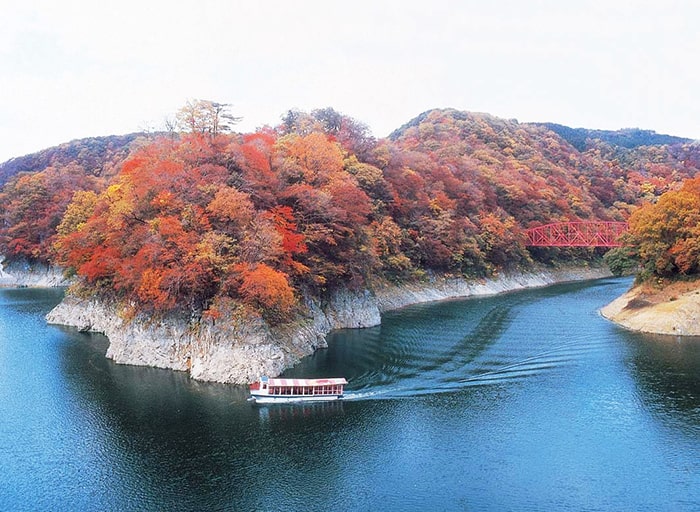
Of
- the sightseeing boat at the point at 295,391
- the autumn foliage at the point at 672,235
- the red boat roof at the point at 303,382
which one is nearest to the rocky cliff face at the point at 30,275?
the sightseeing boat at the point at 295,391

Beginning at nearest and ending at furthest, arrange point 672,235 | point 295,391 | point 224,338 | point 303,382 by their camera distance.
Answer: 1. point 295,391
2. point 303,382
3. point 224,338
4. point 672,235

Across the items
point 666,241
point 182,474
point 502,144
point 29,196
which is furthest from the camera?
point 502,144

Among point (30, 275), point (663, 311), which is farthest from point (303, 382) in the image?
point (30, 275)

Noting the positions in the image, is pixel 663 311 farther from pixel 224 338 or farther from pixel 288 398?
pixel 224 338

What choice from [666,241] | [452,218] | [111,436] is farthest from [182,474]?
[452,218]

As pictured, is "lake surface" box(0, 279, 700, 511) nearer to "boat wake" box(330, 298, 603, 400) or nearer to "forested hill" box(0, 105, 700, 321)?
"boat wake" box(330, 298, 603, 400)

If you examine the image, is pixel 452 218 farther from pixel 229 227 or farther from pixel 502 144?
pixel 502 144
